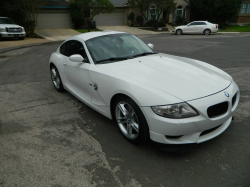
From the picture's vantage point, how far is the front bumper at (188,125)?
250cm

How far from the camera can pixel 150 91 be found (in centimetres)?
267

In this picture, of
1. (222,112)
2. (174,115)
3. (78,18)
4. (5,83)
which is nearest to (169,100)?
(174,115)

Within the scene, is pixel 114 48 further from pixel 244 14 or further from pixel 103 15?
pixel 244 14

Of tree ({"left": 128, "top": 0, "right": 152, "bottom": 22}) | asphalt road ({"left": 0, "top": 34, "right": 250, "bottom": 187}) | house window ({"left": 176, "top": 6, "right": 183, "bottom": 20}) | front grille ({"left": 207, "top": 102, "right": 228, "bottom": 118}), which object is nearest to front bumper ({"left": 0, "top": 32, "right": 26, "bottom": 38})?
asphalt road ({"left": 0, "top": 34, "right": 250, "bottom": 187})

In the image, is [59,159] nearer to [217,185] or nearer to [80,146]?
[80,146]

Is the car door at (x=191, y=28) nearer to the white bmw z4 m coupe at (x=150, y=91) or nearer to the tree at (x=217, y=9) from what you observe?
the tree at (x=217, y=9)

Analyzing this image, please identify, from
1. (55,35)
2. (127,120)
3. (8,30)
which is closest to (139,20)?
(55,35)

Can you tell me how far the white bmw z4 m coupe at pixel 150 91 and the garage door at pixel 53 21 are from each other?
1021 inches

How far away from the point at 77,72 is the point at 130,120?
1.64 meters

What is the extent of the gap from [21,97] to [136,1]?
27275mm

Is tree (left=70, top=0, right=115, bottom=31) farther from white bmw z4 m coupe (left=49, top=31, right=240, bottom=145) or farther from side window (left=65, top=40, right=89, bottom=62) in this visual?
white bmw z4 m coupe (left=49, top=31, right=240, bottom=145)

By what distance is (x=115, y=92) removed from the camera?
10.0 feet

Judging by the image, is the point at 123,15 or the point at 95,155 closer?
the point at 95,155

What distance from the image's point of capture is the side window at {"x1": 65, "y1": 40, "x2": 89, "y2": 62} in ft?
13.3
